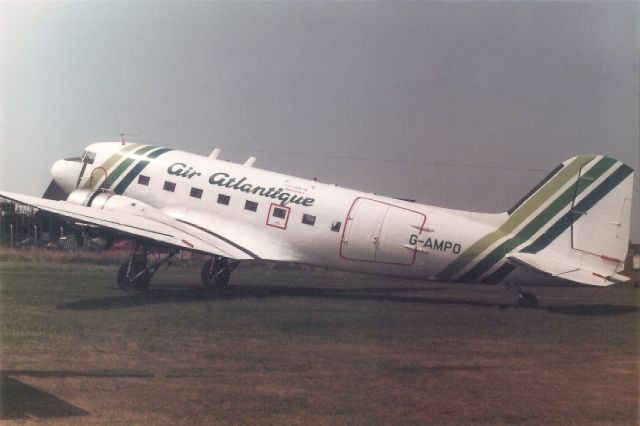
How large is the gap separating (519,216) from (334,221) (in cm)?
466

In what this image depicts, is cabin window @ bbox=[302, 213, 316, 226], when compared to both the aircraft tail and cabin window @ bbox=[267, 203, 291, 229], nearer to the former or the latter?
cabin window @ bbox=[267, 203, 291, 229]

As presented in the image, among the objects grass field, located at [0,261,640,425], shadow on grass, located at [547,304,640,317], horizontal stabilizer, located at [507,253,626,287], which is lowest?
shadow on grass, located at [547,304,640,317]

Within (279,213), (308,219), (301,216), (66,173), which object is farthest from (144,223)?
(66,173)

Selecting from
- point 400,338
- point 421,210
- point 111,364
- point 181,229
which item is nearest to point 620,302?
point 421,210

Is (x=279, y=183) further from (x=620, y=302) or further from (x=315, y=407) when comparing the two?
(x=315, y=407)

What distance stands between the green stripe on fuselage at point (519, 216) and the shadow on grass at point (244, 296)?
1.51 m

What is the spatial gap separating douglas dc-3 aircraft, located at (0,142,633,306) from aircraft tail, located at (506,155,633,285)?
2 centimetres

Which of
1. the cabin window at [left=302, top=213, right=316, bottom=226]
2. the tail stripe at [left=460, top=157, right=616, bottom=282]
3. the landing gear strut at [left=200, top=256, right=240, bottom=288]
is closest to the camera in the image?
the tail stripe at [left=460, top=157, right=616, bottom=282]

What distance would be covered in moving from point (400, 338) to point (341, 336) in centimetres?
104

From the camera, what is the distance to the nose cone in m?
21.0

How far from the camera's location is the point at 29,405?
7168 mm

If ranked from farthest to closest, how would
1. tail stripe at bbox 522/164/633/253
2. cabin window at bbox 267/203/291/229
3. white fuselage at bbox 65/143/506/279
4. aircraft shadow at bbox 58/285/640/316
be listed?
cabin window at bbox 267/203/291/229
white fuselage at bbox 65/143/506/279
tail stripe at bbox 522/164/633/253
aircraft shadow at bbox 58/285/640/316

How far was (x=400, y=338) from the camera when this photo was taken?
39.5 feet

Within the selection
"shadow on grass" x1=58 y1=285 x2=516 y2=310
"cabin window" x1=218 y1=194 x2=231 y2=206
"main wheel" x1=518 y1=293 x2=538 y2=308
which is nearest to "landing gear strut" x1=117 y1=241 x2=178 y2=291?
"shadow on grass" x1=58 y1=285 x2=516 y2=310
